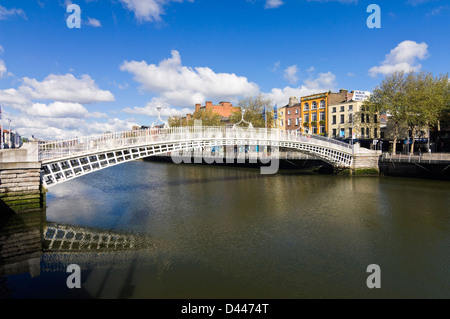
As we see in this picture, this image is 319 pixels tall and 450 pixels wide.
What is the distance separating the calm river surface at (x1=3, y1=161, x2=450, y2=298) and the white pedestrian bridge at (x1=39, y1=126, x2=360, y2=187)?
2641 mm

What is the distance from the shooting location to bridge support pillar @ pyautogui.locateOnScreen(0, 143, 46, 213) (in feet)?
45.8

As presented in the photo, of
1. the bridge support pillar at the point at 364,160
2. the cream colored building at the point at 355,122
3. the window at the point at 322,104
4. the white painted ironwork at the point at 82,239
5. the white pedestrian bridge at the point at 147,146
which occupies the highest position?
the window at the point at 322,104

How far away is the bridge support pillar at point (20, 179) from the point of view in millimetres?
13945

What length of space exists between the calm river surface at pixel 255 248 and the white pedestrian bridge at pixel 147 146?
8.66 ft

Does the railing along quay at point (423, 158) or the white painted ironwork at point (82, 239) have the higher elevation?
the railing along quay at point (423, 158)

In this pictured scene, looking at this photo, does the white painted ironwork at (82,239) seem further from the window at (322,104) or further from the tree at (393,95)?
the window at (322,104)

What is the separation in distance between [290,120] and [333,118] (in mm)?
9729

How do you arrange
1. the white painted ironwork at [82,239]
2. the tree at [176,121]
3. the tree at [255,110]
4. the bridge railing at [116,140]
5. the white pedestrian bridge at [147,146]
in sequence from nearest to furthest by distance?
1. the white painted ironwork at [82,239]
2. the bridge railing at [116,140]
3. the white pedestrian bridge at [147,146]
4. the tree at [255,110]
5. the tree at [176,121]

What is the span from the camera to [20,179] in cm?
1441

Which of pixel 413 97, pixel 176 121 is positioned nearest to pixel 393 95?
pixel 413 97

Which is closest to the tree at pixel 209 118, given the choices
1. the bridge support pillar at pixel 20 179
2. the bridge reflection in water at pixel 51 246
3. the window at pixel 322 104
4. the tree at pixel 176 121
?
the tree at pixel 176 121

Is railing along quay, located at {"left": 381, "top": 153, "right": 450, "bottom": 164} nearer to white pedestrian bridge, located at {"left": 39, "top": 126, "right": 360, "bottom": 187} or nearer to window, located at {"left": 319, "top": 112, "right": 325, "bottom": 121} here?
white pedestrian bridge, located at {"left": 39, "top": 126, "right": 360, "bottom": 187}

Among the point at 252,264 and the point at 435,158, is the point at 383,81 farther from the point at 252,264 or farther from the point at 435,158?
the point at 252,264
